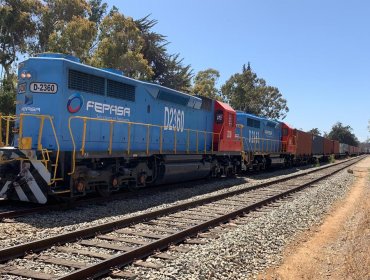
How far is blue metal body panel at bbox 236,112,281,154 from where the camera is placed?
2461cm

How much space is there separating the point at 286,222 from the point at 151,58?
35724 mm

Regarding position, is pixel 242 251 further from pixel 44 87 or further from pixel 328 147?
pixel 328 147

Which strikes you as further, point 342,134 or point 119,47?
point 342,134

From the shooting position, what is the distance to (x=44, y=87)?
34.4 feet

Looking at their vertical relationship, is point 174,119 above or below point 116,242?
above

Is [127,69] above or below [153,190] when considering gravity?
above

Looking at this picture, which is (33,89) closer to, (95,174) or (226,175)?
(95,174)

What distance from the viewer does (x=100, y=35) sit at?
3077 cm

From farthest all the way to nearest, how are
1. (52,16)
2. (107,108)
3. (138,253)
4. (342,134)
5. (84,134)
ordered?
(342,134)
(52,16)
(107,108)
(84,134)
(138,253)

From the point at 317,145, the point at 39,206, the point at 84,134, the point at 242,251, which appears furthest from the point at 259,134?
the point at 317,145

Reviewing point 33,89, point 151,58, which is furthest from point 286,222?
point 151,58

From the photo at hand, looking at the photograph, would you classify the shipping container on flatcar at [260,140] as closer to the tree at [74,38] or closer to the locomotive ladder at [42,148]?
the tree at [74,38]

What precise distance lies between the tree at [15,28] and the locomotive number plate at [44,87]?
68.2ft

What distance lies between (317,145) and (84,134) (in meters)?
39.5
